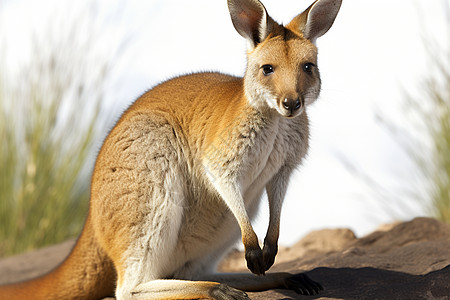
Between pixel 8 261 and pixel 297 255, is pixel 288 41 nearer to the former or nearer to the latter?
pixel 297 255

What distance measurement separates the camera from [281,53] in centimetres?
422

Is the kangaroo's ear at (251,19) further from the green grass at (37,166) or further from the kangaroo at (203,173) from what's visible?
the green grass at (37,166)

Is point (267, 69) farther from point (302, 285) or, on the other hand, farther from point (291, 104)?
point (302, 285)

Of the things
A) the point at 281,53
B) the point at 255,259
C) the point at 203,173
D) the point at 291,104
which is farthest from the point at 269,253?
the point at 281,53

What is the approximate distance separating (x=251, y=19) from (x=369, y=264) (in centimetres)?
237

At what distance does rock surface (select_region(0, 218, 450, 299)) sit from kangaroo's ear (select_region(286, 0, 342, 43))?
1.91m

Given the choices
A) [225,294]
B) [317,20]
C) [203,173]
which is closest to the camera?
[225,294]

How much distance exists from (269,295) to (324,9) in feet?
7.02

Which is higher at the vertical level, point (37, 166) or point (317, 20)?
point (317, 20)

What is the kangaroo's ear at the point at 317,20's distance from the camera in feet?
14.4

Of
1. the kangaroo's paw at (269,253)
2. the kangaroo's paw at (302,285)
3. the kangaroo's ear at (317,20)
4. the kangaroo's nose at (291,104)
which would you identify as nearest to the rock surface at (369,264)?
the kangaroo's paw at (302,285)

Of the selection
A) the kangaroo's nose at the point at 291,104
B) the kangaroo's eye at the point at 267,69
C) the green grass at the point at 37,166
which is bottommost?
the green grass at the point at 37,166

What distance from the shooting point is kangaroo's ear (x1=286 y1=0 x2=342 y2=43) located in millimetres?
4395

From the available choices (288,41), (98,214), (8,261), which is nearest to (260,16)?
(288,41)
